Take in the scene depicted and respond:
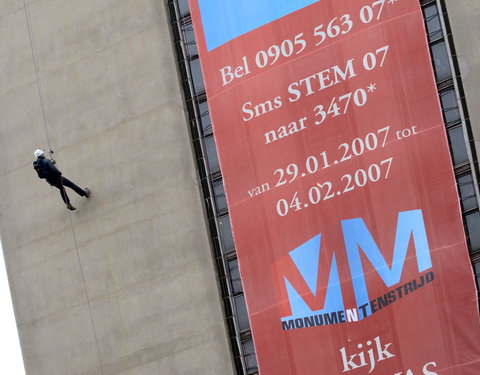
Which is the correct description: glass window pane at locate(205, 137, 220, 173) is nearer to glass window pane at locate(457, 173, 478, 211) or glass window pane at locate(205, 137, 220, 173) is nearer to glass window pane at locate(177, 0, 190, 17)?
glass window pane at locate(177, 0, 190, 17)

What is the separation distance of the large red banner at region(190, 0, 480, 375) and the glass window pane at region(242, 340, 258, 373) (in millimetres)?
638

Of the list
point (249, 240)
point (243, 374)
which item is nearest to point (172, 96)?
point (249, 240)

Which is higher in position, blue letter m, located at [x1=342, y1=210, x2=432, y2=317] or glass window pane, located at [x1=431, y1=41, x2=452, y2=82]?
glass window pane, located at [x1=431, y1=41, x2=452, y2=82]

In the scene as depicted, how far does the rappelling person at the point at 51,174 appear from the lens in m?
33.6

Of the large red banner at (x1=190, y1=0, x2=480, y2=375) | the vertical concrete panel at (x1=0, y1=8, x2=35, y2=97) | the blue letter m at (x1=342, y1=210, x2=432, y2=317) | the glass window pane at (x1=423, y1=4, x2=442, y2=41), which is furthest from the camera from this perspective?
the vertical concrete panel at (x1=0, y1=8, x2=35, y2=97)

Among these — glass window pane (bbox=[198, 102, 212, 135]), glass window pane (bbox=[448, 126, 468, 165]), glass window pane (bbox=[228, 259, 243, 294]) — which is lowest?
glass window pane (bbox=[228, 259, 243, 294])

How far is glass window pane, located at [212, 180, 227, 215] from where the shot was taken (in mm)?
33000

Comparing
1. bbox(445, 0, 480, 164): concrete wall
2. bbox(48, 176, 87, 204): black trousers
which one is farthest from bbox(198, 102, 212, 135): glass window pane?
bbox(445, 0, 480, 164): concrete wall

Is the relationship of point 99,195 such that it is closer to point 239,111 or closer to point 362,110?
point 239,111

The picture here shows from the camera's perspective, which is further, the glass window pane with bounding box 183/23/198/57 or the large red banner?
the glass window pane with bounding box 183/23/198/57

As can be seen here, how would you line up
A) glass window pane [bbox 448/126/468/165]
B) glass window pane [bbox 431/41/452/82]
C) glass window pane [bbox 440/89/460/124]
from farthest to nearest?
glass window pane [bbox 431/41/452/82]
glass window pane [bbox 440/89/460/124]
glass window pane [bbox 448/126/468/165]

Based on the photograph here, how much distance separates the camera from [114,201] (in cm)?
3431

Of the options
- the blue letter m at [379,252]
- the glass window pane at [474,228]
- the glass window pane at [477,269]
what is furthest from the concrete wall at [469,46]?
the glass window pane at [477,269]

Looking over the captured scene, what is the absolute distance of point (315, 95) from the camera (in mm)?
31688
